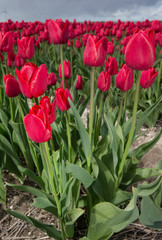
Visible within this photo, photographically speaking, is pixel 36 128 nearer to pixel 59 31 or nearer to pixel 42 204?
pixel 42 204

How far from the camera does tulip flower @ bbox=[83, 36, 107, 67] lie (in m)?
1.13

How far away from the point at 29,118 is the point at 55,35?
79 cm

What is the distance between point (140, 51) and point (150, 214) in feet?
2.67

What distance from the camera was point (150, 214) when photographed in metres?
1.19

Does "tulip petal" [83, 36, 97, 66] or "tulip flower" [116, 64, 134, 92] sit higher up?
"tulip petal" [83, 36, 97, 66]

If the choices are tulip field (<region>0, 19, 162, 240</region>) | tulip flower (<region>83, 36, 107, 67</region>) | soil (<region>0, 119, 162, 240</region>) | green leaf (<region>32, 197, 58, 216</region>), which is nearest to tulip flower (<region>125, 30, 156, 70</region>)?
tulip field (<region>0, 19, 162, 240</region>)

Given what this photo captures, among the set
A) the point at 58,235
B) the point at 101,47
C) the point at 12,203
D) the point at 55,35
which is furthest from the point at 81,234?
the point at 55,35

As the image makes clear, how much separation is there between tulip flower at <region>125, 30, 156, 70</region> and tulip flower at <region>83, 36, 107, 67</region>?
0.26m

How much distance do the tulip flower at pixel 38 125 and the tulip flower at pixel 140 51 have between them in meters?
0.40

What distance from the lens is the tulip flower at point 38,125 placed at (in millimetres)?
866

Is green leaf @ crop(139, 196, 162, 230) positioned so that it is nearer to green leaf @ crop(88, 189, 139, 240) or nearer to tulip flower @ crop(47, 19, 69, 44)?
green leaf @ crop(88, 189, 139, 240)

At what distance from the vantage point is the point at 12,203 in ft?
5.46

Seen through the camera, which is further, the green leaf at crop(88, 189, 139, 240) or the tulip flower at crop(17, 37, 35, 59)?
the tulip flower at crop(17, 37, 35, 59)

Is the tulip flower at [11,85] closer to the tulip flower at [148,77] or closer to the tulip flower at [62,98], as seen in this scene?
the tulip flower at [62,98]
